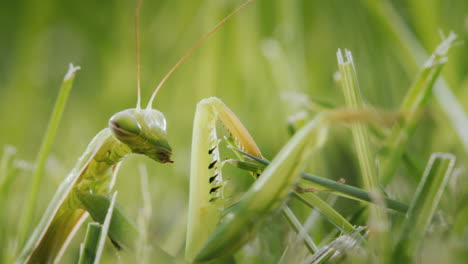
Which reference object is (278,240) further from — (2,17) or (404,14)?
(2,17)

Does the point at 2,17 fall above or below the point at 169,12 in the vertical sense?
above

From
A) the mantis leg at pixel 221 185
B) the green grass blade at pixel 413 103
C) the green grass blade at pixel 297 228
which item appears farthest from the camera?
the green grass blade at pixel 413 103

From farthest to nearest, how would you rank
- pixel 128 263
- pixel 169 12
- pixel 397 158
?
pixel 169 12
pixel 397 158
pixel 128 263

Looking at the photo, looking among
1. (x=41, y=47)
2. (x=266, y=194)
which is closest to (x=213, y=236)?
(x=266, y=194)

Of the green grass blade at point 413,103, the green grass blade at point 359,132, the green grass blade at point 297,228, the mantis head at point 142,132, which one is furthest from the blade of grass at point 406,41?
the mantis head at point 142,132

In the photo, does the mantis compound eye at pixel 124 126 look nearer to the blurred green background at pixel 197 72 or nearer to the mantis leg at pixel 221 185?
the mantis leg at pixel 221 185

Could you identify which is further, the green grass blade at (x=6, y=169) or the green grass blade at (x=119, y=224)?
the green grass blade at (x=6, y=169)
